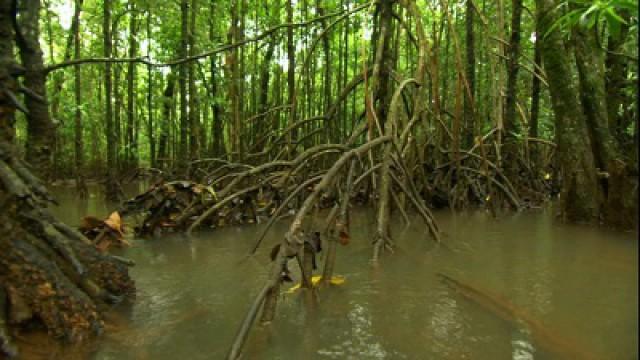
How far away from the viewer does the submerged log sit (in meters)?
2.29

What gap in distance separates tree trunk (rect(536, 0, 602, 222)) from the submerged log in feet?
8.09

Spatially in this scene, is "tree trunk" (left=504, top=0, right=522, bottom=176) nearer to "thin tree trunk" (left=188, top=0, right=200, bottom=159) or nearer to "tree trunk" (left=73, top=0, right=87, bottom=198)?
"thin tree trunk" (left=188, top=0, right=200, bottom=159)

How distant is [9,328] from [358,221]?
401cm

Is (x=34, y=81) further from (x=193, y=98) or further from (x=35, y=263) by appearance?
(x=193, y=98)

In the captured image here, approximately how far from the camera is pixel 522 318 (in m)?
2.71

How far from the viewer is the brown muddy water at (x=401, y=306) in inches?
94.0

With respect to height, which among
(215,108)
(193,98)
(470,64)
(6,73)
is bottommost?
(6,73)

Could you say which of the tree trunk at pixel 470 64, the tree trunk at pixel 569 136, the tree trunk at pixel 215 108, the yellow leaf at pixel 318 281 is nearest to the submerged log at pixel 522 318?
the yellow leaf at pixel 318 281

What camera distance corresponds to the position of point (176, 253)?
468 centimetres

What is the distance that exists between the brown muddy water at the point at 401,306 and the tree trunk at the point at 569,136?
1.94 feet

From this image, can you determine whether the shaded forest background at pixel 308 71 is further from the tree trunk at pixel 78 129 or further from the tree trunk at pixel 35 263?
the tree trunk at pixel 35 263

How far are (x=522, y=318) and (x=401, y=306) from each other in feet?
1.98

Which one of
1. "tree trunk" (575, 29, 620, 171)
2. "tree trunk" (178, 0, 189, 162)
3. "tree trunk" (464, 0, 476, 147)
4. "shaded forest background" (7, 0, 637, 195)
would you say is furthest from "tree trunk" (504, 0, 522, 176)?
"tree trunk" (178, 0, 189, 162)

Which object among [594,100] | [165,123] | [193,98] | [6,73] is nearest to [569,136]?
[594,100]
